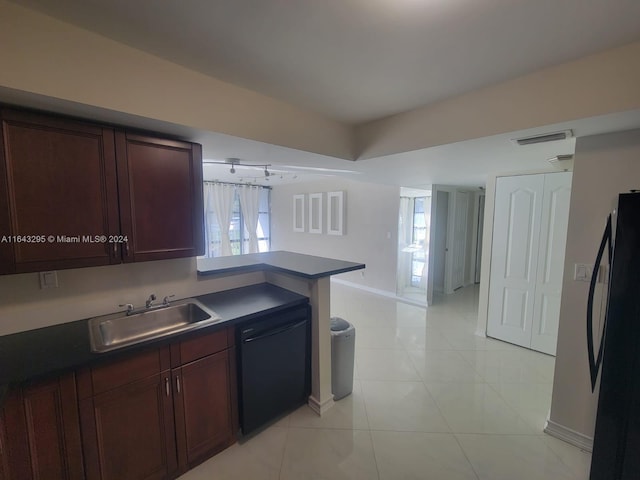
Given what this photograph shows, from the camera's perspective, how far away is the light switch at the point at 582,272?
180 centimetres

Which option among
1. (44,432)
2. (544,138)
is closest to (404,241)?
(544,138)

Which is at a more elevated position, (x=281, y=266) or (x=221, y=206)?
(x=221, y=206)

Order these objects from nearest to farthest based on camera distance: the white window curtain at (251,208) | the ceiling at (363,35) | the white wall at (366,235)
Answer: the ceiling at (363,35), the white wall at (366,235), the white window curtain at (251,208)

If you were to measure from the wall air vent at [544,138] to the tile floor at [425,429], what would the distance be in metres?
2.11

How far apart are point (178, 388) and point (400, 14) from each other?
222cm

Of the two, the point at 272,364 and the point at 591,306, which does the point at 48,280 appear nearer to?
the point at 272,364

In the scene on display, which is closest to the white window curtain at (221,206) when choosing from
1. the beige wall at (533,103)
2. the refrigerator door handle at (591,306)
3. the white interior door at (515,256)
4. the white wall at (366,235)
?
the white wall at (366,235)

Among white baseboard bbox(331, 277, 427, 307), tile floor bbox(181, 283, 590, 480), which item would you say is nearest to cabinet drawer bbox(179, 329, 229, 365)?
tile floor bbox(181, 283, 590, 480)

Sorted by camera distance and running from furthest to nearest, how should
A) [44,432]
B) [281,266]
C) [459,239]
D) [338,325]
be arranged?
[459,239], [338,325], [281,266], [44,432]

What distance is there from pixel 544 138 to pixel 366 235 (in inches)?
149

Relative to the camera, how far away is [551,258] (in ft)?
9.64

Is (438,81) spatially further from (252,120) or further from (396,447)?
(396,447)

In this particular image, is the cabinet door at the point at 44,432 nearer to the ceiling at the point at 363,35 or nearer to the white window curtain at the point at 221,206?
the ceiling at the point at 363,35

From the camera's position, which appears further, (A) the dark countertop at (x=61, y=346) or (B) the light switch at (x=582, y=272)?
(B) the light switch at (x=582, y=272)
